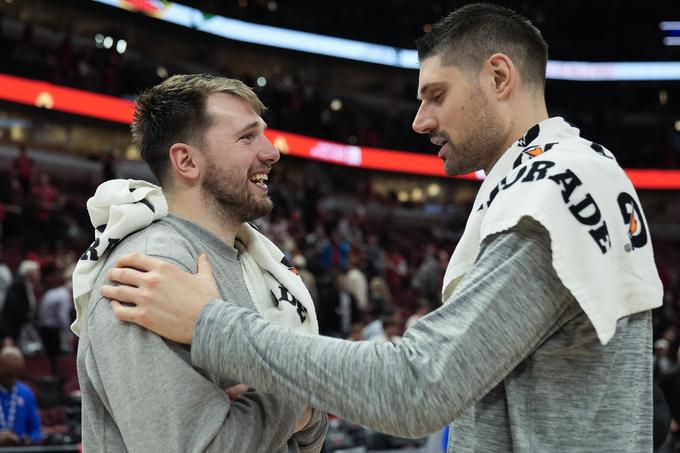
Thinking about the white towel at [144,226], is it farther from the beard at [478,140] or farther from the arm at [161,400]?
the beard at [478,140]

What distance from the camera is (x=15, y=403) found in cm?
641

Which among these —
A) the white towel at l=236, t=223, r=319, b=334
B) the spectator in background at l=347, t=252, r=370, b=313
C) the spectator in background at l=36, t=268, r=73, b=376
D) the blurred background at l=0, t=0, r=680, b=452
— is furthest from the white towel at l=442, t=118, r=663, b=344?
the spectator in background at l=347, t=252, r=370, b=313

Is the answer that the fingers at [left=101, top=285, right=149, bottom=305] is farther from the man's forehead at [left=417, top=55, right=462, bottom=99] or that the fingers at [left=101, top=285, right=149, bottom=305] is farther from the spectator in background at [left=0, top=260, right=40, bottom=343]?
the spectator in background at [left=0, top=260, right=40, bottom=343]

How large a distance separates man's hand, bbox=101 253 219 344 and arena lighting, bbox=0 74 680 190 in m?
8.24

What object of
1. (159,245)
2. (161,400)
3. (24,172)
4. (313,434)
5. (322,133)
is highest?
(159,245)

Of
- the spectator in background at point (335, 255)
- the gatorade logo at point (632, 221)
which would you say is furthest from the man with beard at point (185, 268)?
the spectator in background at point (335, 255)

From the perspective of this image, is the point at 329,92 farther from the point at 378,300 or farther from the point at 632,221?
the point at 632,221

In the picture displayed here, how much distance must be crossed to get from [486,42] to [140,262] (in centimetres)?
96

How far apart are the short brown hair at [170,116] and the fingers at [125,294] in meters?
0.52

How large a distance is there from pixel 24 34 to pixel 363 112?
13.2 meters

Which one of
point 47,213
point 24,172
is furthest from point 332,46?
point 47,213

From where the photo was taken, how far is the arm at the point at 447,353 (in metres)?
1.56

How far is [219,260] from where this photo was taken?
2.30 meters

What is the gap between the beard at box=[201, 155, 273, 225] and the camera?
234cm
